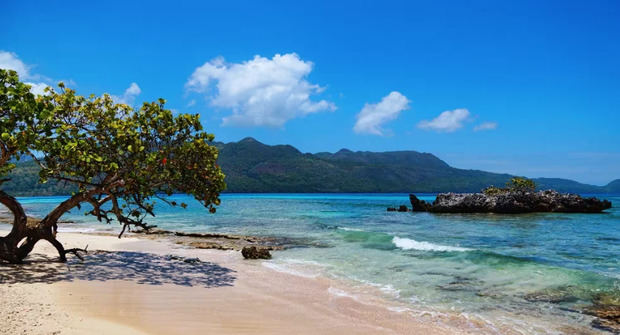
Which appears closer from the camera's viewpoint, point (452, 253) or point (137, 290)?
point (137, 290)

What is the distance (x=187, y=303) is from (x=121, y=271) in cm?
531

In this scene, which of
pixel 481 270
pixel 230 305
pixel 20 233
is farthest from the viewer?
pixel 481 270

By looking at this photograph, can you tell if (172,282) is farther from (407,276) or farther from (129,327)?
(407,276)

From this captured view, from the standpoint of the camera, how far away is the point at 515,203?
2402 inches

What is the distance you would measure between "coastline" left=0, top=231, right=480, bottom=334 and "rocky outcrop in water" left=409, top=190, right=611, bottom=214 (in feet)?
174

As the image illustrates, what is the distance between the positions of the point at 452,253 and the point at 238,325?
16134 mm

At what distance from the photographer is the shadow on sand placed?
12398mm

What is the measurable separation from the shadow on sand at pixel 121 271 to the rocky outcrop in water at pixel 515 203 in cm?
5337

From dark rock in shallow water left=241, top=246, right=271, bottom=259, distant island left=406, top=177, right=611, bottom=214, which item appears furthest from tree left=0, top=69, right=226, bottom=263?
distant island left=406, top=177, right=611, bottom=214

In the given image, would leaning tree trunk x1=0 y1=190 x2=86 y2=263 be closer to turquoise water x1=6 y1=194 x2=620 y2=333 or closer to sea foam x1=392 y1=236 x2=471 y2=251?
turquoise water x1=6 y1=194 x2=620 y2=333

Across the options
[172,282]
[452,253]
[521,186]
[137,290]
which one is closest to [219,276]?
[172,282]

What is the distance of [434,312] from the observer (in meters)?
11.1

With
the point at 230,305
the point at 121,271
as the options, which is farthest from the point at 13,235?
the point at 230,305

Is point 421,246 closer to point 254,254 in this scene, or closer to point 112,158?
point 254,254
